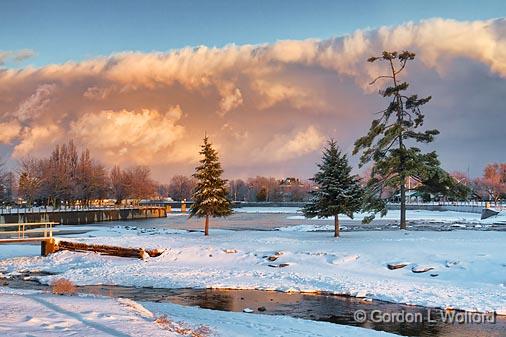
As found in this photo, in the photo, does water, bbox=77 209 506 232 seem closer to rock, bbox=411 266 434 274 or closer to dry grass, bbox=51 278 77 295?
dry grass, bbox=51 278 77 295

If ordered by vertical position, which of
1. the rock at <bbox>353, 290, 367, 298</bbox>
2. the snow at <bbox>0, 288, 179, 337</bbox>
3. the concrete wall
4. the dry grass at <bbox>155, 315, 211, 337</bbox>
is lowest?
the concrete wall

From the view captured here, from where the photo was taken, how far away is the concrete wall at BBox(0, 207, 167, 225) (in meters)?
76.4

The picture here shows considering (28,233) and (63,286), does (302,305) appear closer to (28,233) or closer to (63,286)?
(63,286)

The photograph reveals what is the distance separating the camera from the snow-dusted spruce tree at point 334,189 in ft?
112

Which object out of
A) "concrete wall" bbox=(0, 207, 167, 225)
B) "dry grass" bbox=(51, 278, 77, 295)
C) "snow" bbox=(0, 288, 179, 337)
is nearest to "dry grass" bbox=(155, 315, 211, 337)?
"snow" bbox=(0, 288, 179, 337)

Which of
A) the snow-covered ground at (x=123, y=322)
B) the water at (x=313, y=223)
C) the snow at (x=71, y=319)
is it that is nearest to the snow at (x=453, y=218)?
the water at (x=313, y=223)

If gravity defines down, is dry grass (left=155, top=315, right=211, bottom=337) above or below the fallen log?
above

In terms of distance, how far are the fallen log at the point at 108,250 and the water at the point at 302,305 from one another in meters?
6.89

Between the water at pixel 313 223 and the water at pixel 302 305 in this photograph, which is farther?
the water at pixel 313 223

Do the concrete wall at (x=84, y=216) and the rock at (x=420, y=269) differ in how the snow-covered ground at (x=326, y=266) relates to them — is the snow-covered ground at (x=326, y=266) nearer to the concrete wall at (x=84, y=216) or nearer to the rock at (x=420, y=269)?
the rock at (x=420, y=269)

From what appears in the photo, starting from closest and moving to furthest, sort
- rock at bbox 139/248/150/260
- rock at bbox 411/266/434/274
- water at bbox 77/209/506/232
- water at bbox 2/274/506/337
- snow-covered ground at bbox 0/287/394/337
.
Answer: snow-covered ground at bbox 0/287/394/337, water at bbox 2/274/506/337, rock at bbox 411/266/434/274, rock at bbox 139/248/150/260, water at bbox 77/209/506/232

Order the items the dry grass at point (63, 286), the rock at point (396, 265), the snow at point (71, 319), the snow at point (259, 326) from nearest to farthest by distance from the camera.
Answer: the snow at point (71, 319), the snow at point (259, 326), the dry grass at point (63, 286), the rock at point (396, 265)

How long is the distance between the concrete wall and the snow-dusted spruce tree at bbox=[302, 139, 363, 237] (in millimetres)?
47422

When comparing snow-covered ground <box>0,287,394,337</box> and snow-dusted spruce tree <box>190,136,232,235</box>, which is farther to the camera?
snow-dusted spruce tree <box>190,136,232,235</box>
